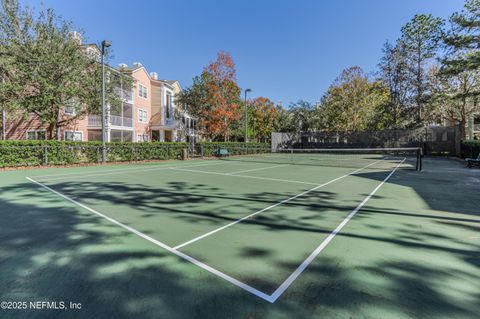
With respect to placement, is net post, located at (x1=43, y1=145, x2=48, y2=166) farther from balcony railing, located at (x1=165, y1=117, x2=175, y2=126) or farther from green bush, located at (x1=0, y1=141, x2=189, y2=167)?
balcony railing, located at (x1=165, y1=117, x2=175, y2=126)

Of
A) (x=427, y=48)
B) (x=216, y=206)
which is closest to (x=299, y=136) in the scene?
(x=427, y=48)

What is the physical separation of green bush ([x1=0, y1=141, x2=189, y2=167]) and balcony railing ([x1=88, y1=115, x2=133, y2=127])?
Answer: 7637mm

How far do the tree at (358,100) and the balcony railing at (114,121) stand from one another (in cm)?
2806

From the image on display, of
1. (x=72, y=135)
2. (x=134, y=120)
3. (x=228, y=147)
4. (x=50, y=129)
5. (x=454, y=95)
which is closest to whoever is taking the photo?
(x=50, y=129)

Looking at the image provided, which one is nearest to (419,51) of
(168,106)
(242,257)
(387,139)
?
(387,139)

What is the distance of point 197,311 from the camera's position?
2.19m

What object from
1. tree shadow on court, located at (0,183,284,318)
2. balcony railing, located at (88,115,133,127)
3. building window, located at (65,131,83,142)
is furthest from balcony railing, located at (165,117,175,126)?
tree shadow on court, located at (0,183,284,318)

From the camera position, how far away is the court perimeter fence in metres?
27.1

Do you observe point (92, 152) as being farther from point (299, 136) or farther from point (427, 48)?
point (427, 48)

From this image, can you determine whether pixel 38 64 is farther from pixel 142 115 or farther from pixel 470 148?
pixel 470 148

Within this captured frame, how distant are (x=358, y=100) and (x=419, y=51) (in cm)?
860

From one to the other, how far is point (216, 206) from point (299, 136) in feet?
106

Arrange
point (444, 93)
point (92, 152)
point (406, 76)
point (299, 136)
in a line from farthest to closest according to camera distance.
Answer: point (299, 136)
point (406, 76)
point (444, 93)
point (92, 152)

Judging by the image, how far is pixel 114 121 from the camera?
83.0 feet
